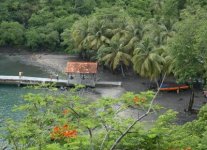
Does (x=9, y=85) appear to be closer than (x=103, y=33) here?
Yes

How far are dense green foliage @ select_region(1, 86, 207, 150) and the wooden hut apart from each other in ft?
88.0

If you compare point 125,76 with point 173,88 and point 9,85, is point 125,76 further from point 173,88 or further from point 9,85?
point 9,85

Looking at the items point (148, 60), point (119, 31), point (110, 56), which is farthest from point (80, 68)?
point (148, 60)

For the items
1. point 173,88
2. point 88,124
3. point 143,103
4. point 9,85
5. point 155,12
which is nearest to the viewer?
point 88,124

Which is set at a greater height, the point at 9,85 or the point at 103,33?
the point at 103,33

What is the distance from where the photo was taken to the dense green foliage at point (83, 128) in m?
15.1

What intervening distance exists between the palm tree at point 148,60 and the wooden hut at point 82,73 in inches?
175

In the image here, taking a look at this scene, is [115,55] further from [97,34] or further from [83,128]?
[83,128]

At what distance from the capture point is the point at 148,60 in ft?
136

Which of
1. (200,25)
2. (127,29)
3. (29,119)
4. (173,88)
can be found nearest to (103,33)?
(127,29)

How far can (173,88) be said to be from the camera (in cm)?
4203

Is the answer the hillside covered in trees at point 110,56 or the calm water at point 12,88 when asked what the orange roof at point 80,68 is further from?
the calm water at point 12,88

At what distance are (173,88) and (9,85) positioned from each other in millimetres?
15401

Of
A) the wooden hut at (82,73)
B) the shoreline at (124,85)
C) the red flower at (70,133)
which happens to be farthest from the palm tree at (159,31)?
the red flower at (70,133)
